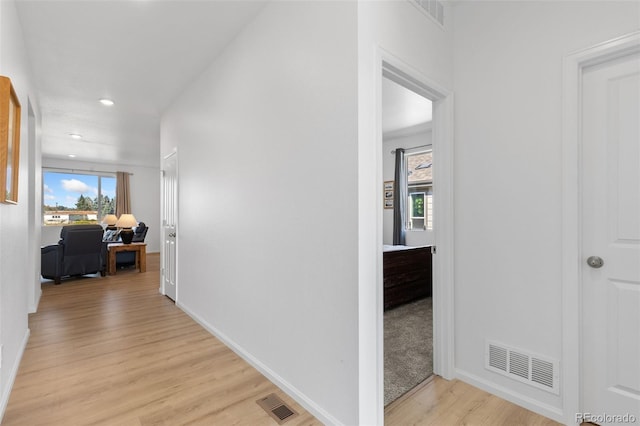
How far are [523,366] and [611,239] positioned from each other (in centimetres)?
88

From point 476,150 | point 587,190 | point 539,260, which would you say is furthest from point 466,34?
point 539,260

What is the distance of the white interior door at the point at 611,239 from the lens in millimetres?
1579

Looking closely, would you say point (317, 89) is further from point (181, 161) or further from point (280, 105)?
point (181, 161)

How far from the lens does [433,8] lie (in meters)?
2.04

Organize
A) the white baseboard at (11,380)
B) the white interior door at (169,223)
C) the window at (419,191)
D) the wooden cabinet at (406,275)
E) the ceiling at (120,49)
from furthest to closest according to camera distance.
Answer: the window at (419,191)
the white interior door at (169,223)
the wooden cabinet at (406,275)
the ceiling at (120,49)
the white baseboard at (11,380)

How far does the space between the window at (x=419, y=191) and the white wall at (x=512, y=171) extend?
3.21 m

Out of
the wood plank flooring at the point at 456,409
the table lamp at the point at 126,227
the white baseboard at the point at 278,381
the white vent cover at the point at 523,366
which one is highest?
the table lamp at the point at 126,227

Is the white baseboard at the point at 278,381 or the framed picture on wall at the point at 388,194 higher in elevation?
the framed picture on wall at the point at 388,194

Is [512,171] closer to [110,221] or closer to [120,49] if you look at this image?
[120,49]

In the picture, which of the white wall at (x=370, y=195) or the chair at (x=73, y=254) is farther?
the chair at (x=73, y=254)

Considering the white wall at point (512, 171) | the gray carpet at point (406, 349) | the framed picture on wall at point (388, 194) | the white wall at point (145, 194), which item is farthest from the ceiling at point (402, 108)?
the white wall at point (145, 194)

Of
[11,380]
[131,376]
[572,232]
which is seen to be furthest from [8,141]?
[572,232]

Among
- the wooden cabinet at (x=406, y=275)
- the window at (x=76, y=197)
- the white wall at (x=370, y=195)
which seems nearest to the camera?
the white wall at (x=370, y=195)

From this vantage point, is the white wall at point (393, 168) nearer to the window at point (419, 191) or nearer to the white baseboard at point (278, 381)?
the window at point (419, 191)
